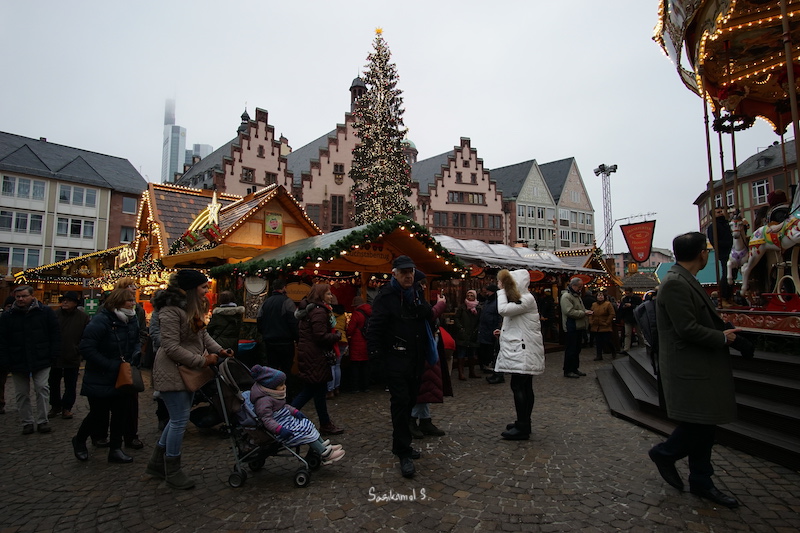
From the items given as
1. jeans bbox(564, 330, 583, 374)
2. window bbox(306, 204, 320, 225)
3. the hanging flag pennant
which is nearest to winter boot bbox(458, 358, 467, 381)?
jeans bbox(564, 330, 583, 374)

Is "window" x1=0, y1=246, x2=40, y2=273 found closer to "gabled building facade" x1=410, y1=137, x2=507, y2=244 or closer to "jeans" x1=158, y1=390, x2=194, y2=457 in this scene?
"gabled building facade" x1=410, y1=137, x2=507, y2=244

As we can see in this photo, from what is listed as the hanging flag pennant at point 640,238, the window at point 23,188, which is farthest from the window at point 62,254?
the hanging flag pennant at point 640,238

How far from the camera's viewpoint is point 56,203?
116 feet

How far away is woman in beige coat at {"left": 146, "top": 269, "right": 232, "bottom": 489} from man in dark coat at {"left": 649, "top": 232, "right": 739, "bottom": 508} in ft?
11.1

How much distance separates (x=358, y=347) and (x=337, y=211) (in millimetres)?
31267

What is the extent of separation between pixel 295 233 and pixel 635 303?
9.03 m

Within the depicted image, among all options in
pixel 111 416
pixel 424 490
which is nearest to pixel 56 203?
pixel 111 416

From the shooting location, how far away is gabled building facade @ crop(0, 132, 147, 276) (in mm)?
33594

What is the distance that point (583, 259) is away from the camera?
21.8 m

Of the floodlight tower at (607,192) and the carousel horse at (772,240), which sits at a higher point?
the floodlight tower at (607,192)

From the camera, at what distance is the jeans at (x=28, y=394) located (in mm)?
5402

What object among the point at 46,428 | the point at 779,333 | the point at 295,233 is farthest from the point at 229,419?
the point at 295,233

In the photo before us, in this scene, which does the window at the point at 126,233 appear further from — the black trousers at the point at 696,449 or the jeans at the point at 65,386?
the black trousers at the point at 696,449

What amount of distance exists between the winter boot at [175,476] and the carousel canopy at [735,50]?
8.34 m
